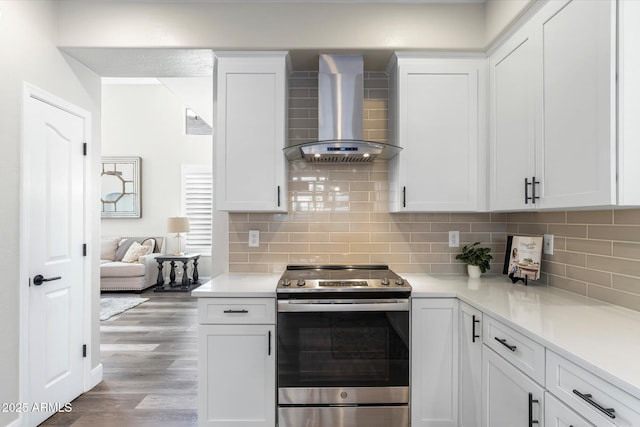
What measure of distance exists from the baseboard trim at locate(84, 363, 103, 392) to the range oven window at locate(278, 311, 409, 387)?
1.72 m

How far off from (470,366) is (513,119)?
4.66 feet

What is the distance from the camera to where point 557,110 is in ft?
5.88

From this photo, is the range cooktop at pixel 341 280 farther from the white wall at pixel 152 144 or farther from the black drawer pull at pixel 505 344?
the white wall at pixel 152 144

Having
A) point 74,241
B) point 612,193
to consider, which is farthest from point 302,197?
point 612,193

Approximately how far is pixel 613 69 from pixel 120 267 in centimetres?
673

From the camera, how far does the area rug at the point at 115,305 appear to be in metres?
5.05

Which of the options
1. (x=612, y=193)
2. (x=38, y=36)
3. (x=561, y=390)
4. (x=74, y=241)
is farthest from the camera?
(x=74, y=241)

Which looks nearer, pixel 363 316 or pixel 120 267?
pixel 363 316

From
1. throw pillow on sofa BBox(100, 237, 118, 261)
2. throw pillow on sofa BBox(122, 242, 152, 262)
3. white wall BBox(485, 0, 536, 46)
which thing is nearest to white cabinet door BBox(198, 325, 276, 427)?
white wall BBox(485, 0, 536, 46)

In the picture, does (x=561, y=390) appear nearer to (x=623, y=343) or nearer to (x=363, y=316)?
(x=623, y=343)

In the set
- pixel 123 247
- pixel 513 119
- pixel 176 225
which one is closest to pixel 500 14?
pixel 513 119

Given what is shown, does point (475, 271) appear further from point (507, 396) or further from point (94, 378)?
point (94, 378)

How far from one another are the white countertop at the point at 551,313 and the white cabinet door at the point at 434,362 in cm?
10

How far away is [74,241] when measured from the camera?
8.92 ft
